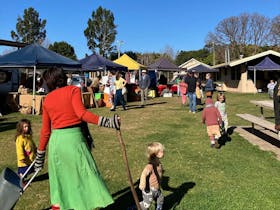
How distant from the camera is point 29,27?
214 ft

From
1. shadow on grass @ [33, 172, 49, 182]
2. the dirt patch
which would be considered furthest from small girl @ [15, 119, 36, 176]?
the dirt patch

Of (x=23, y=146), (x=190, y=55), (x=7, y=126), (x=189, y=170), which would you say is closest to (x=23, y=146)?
(x=23, y=146)

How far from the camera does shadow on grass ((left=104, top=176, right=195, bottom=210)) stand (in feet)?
15.7

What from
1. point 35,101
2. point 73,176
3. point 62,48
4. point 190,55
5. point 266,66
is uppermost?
point 190,55

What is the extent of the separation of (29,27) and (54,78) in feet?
217

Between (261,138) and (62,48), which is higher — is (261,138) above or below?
below

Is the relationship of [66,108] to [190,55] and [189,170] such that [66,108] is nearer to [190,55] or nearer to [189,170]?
[189,170]

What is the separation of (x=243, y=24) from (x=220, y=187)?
196ft

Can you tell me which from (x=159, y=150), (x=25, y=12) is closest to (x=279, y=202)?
(x=159, y=150)

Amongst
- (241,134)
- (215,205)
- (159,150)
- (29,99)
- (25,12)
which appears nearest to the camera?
(159,150)

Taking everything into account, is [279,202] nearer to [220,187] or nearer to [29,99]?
Result: [220,187]

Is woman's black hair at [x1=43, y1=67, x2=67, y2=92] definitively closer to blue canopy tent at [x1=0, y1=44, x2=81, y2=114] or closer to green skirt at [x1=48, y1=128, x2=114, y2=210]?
green skirt at [x1=48, y1=128, x2=114, y2=210]

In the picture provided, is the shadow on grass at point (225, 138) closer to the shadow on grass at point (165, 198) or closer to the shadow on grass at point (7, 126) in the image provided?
the shadow on grass at point (165, 198)

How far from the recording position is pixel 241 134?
9797mm
